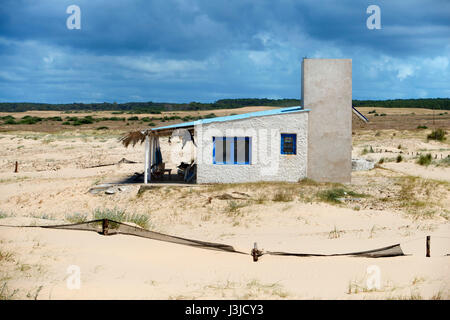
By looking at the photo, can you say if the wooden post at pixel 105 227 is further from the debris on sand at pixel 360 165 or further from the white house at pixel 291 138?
the debris on sand at pixel 360 165

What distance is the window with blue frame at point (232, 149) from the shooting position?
18391mm

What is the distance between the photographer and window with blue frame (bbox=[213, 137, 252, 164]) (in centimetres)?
1839

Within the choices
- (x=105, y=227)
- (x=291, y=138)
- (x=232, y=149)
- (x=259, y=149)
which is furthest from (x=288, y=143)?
(x=105, y=227)

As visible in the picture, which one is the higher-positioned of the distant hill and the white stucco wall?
the distant hill

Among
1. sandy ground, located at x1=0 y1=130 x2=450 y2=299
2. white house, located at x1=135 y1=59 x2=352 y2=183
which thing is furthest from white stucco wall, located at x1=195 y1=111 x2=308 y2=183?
sandy ground, located at x1=0 y1=130 x2=450 y2=299

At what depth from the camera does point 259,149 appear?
18281 millimetres

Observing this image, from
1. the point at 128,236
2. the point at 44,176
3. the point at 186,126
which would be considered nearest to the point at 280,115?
the point at 186,126

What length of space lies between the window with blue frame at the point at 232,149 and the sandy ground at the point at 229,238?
1.29 m

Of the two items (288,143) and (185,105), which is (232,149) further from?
(185,105)

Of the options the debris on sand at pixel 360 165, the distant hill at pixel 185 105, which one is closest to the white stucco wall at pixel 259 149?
the debris on sand at pixel 360 165

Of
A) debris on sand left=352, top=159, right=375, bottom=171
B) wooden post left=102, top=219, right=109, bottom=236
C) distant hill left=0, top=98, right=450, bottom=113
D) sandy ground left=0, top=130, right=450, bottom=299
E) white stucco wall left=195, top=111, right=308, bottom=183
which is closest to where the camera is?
sandy ground left=0, top=130, right=450, bottom=299

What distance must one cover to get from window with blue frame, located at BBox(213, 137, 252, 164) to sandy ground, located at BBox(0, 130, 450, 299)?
1.29 metres

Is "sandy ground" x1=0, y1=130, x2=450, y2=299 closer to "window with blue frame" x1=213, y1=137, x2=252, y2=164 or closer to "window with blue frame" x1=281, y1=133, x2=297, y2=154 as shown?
"window with blue frame" x1=213, y1=137, x2=252, y2=164

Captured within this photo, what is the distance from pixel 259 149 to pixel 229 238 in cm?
680
